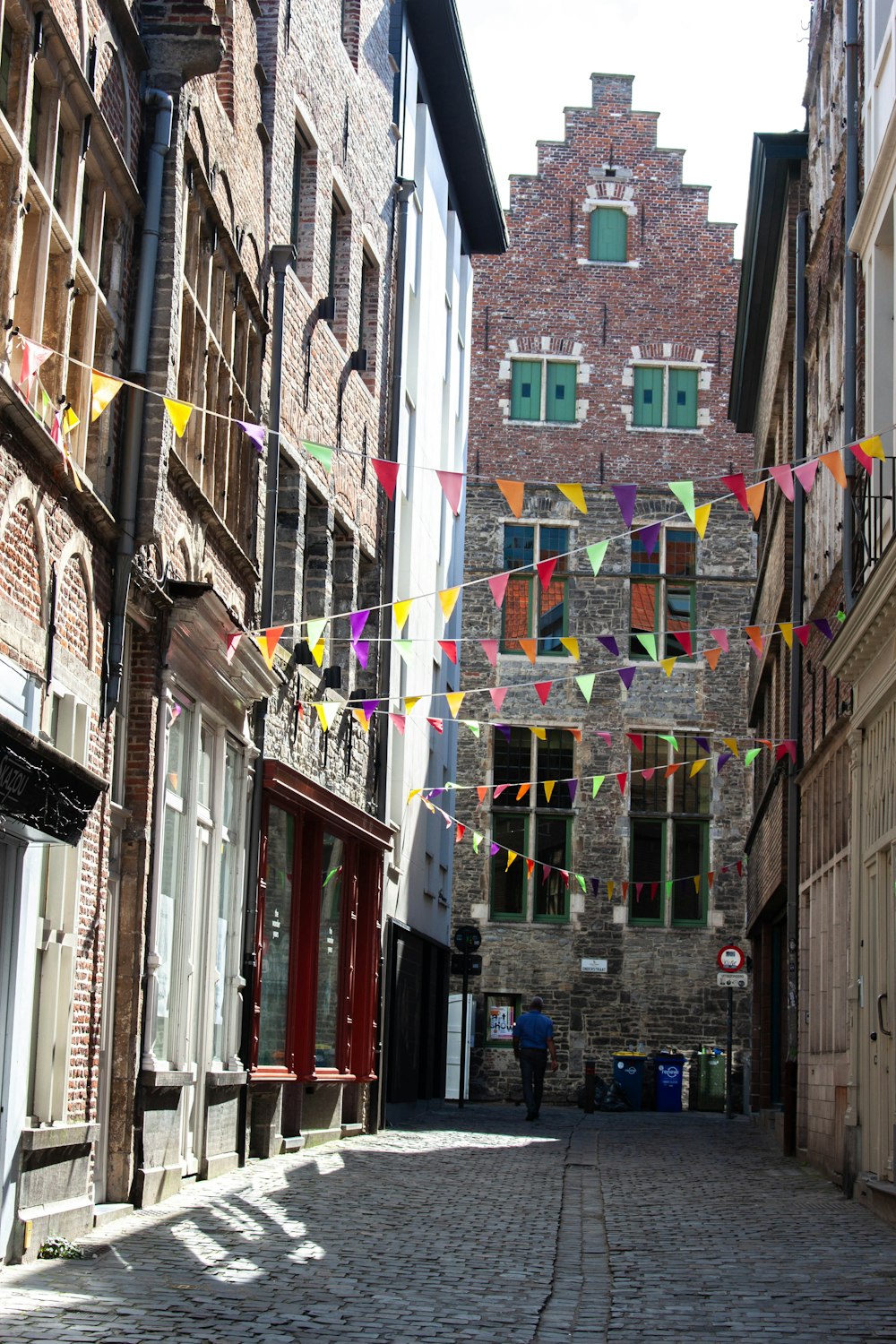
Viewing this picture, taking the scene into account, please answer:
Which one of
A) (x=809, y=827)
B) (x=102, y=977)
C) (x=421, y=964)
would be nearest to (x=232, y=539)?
(x=102, y=977)

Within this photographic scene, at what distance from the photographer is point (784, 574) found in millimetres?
20703

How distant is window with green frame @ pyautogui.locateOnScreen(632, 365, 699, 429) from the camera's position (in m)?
34.4

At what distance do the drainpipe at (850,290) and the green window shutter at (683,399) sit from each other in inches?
739

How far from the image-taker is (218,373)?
12.7 meters

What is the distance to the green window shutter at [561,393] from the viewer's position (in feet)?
113

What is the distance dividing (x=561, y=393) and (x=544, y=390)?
33cm

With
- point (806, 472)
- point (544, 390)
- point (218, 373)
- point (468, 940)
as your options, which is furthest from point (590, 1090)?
point (806, 472)

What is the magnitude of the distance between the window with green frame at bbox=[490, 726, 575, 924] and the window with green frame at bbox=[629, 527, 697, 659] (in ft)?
8.35

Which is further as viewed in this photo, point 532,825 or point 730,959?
point 532,825

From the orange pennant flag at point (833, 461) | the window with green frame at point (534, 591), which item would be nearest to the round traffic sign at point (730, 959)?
the window with green frame at point (534, 591)

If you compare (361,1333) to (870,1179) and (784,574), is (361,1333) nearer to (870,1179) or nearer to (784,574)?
(870,1179)

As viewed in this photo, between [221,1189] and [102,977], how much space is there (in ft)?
8.23

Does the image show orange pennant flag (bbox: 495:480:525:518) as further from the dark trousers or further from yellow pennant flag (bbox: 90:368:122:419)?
the dark trousers

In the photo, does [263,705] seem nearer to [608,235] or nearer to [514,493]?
[514,493]
